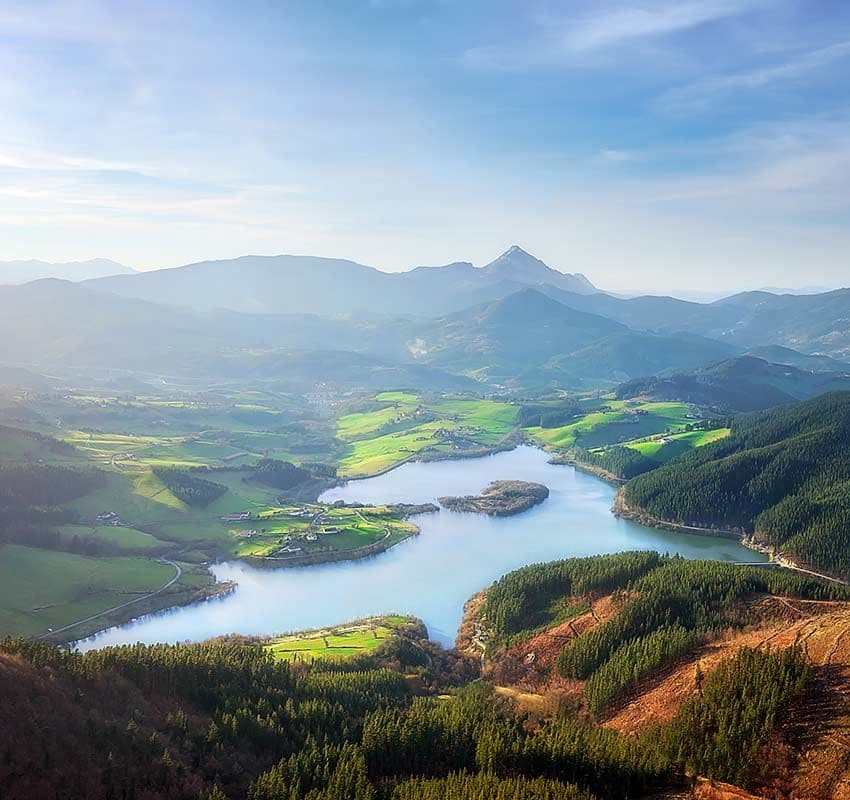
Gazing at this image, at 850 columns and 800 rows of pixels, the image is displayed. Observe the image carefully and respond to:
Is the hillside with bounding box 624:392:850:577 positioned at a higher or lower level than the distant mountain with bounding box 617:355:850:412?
lower

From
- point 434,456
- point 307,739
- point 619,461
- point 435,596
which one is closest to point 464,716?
point 307,739

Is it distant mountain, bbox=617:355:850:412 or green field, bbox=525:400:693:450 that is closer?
green field, bbox=525:400:693:450

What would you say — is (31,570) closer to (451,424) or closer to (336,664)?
(336,664)

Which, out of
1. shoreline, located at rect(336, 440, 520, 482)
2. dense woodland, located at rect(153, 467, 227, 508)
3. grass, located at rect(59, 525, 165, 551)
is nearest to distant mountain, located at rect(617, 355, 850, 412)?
shoreline, located at rect(336, 440, 520, 482)

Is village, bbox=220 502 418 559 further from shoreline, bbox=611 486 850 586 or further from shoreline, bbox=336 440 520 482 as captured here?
shoreline, bbox=611 486 850 586

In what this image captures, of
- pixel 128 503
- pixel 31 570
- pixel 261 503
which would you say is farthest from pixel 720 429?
pixel 31 570

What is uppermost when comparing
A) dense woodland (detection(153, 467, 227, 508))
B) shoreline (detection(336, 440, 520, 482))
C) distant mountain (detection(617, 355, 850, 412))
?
distant mountain (detection(617, 355, 850, 412))

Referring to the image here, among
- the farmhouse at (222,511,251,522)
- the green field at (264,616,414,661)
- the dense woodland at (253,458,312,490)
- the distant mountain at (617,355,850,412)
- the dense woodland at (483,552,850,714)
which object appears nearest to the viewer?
the dense woodland at (483,552,850,714)
